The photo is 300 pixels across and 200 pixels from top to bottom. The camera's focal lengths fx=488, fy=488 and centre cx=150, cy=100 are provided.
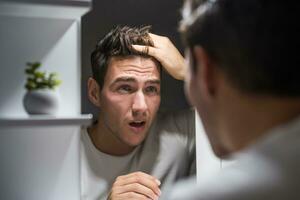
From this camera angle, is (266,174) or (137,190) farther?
(137,190)

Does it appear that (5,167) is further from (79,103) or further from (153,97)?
(153,97)

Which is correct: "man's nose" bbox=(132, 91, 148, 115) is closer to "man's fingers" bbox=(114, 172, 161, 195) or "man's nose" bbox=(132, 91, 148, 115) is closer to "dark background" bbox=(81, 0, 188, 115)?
"dark background" bbox=(81, 0, 188, 115)

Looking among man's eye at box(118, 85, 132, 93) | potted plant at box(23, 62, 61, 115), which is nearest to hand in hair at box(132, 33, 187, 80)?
man's eye at box(118, 85, 132, 93)

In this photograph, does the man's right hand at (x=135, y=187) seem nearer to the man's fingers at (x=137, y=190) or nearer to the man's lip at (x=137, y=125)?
the man's fingers at (x=137, y=190)

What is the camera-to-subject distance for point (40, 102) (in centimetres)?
129

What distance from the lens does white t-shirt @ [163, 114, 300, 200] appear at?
0.60 meters

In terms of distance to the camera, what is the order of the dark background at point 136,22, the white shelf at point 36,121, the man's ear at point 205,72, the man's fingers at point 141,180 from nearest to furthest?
1. the man's ear at point 205,72
2. the white shelf at point 36,121
3. the dark background at point 136,22
4. the man's fingers at point 141,180

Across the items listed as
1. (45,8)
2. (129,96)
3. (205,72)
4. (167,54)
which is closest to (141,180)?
(129,96)

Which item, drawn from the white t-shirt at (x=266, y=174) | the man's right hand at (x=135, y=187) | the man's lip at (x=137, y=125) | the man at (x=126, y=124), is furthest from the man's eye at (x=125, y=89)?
the white t-shirt at (x=266, y=174)

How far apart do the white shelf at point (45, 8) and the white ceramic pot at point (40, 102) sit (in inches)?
8.7

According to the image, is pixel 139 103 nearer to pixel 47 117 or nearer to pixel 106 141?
pixel 106 141

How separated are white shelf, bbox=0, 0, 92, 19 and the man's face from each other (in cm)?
27

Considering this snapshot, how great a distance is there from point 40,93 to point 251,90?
767 mm

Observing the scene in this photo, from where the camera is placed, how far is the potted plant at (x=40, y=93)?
4.24ft
